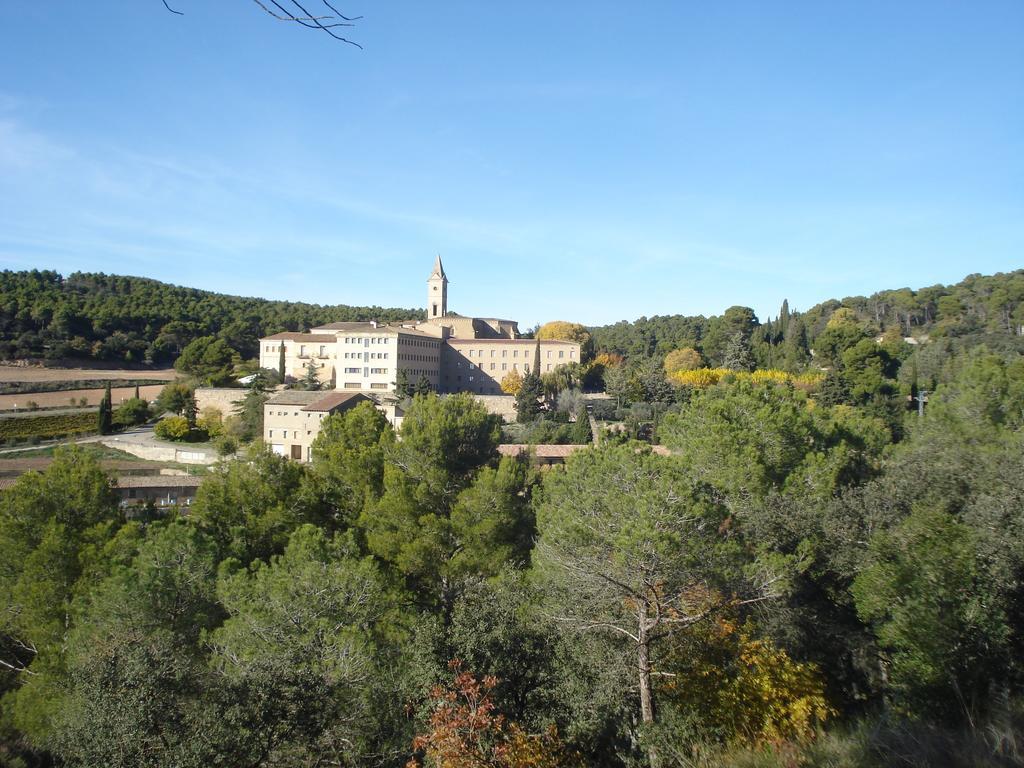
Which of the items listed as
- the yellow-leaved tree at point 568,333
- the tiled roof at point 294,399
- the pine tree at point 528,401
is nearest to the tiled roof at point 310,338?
the tiled roof at point 294,399

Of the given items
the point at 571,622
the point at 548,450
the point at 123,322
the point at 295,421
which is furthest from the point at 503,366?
the point at 571,622

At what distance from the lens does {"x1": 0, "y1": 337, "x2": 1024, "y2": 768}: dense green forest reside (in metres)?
6.38

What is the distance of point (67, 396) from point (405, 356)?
73.1 feet

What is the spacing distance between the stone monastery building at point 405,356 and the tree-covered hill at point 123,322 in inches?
470

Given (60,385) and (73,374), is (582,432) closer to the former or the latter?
(60,385)

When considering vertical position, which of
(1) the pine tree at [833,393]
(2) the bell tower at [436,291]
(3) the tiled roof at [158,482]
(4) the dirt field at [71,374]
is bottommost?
(3) the tiled roof at [158,482]

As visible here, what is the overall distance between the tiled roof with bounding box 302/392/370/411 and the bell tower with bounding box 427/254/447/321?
77.4 feet

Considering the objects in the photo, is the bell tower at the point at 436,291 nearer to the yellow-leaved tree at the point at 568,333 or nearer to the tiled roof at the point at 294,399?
the yellow-leaved tree at the point at 568,333

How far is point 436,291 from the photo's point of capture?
200 feet

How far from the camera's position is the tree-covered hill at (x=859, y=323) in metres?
53.7

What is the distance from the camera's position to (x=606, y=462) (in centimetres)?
980

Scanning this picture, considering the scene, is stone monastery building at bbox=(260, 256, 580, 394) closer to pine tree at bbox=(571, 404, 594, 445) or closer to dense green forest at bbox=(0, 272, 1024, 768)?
pine tree at bbox=(571, 404, 594, 445)

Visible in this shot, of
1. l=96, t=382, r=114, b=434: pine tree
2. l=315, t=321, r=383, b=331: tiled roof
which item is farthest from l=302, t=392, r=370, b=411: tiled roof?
l=96, t=382, r=114, b=434: pine tree

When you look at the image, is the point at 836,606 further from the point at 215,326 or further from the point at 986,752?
the point at 215,326
